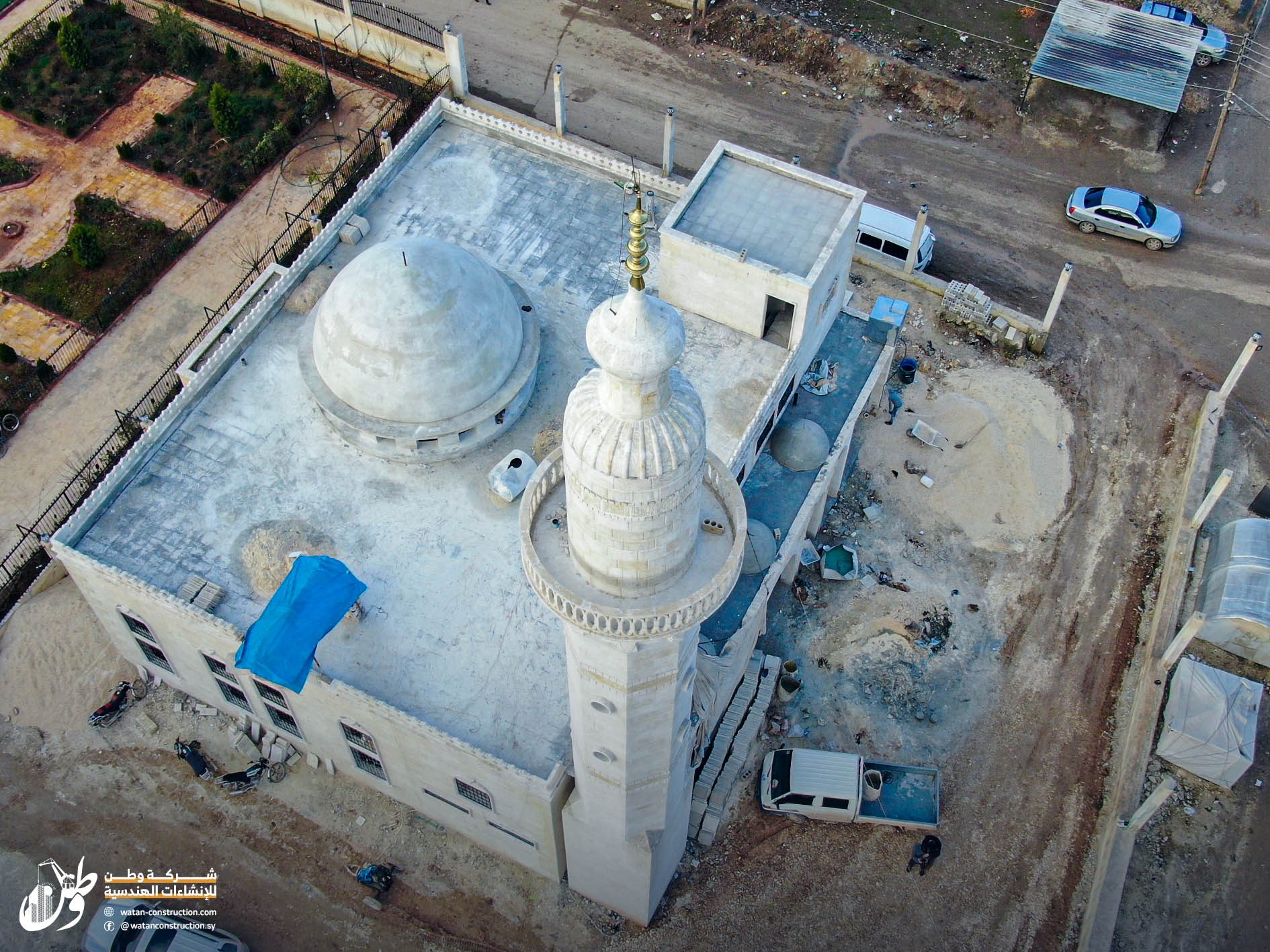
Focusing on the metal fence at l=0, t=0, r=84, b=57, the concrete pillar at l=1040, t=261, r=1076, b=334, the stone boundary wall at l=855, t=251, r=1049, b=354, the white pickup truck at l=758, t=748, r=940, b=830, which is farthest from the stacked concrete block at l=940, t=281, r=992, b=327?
the metal fence at l=0, t=0, r=84, b=57

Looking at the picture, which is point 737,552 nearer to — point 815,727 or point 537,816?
point 537,816

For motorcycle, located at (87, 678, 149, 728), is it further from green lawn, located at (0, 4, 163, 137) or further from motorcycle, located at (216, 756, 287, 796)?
green lawn, located at (0, 4, 163, 137)

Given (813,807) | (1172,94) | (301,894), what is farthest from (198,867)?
(1172,94)

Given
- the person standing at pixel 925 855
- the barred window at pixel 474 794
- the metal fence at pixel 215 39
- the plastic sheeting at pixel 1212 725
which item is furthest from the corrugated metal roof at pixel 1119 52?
the barred window at pixel 474 794

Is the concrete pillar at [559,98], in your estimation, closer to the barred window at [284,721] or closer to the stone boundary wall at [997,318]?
the stone boundary wall at [997,318]

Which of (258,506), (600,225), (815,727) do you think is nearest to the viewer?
(258,506)

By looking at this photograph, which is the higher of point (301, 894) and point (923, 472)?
point (923, 472)
